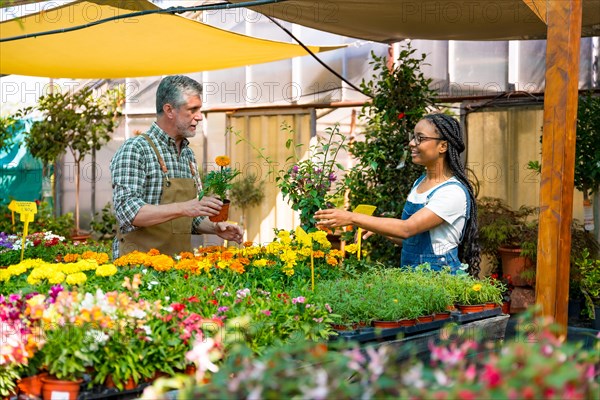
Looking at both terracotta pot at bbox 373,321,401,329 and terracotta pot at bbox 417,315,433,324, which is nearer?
terracotta pot at bbox 373,321,401,329

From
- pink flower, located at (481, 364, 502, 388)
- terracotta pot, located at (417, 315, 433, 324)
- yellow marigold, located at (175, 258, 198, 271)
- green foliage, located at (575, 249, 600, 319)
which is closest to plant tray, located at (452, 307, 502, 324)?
terracotta pot, located at (417, 315, 433, 324)

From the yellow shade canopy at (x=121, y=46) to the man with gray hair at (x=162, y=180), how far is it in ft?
5.61

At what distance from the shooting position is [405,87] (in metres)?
6.70

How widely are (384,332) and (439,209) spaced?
95cm

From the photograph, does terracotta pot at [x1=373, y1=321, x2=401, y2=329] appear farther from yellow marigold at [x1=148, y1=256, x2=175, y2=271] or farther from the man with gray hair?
the man with gray hair

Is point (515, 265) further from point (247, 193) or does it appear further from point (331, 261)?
point (331, 261)

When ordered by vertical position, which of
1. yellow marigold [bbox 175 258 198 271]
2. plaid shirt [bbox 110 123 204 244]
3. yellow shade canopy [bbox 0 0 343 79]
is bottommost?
yellow marigold [bbox 175 258 198 271]

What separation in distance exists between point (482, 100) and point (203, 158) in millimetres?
3274

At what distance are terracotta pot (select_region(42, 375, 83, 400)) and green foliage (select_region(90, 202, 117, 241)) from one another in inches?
282

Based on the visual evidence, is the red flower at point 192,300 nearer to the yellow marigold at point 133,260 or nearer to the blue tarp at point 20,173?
the yellow marigold at point 133,260

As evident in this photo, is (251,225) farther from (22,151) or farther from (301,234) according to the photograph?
(301,234)

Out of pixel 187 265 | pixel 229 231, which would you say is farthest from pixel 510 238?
pixel 187 265

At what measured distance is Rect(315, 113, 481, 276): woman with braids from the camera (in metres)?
3.66

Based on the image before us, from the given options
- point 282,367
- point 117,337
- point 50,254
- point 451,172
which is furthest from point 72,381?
point 50,254
